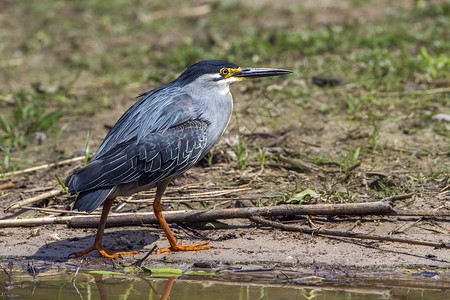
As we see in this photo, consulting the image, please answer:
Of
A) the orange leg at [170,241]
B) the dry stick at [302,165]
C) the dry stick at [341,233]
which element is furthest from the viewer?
the dry stick at [302,165]

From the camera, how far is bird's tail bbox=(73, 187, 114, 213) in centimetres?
471

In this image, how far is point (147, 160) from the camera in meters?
4.99

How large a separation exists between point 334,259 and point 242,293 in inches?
35.6

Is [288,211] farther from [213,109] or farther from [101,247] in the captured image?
[101,247]

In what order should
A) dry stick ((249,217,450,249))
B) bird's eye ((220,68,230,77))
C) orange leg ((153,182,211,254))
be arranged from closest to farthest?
dry stick ((249,217,450,249))
orange leg ((153,182,211,254))
bird's eye ((220,68,230,77))

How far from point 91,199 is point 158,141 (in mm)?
732

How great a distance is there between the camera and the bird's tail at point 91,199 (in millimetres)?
4715

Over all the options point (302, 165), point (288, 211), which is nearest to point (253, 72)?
point (302, 165)

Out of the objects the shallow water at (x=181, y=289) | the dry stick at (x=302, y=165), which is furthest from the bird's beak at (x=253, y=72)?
the shallow water at (x=181, y=289)

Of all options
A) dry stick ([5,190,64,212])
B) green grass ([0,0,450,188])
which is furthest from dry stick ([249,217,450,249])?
dry stick ([5,190,64,212])

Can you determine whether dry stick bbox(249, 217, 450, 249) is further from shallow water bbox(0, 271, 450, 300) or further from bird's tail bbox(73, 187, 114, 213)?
bird's tail bbox(73, 187, 114, 213)

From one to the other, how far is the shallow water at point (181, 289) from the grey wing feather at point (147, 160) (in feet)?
2.50

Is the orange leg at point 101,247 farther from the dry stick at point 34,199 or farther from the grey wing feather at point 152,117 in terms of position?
the dry stick at point 34,199

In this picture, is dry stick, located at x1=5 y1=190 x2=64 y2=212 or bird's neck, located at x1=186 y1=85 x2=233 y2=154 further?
dry stick, located at x1=5 y1=190 x2=64 y2=212
